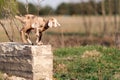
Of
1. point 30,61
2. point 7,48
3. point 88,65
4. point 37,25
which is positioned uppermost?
point 37,25

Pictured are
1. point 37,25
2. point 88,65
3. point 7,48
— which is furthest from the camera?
point 88,65

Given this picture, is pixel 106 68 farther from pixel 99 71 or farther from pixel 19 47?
pixel 19 47

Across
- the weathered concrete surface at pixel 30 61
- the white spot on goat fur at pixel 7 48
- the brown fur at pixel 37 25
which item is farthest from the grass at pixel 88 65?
the white spot on goat fur at pixel 7 48

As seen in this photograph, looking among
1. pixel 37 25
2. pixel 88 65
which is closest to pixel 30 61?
pixel 37 25

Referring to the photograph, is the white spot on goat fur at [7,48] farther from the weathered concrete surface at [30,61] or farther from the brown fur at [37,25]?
the brown fur at [37,25]

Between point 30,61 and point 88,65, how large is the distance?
69.4 inches

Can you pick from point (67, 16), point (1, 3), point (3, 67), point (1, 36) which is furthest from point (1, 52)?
point (67, 16)

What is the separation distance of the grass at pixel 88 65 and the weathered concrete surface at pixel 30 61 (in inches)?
25.4

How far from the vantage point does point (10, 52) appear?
31.7ft

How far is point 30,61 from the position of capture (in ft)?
30.0

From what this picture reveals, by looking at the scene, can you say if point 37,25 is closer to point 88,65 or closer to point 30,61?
point 30,61

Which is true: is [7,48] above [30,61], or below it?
above

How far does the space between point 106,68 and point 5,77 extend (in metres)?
2.23

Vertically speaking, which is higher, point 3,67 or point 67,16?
point 3,67
